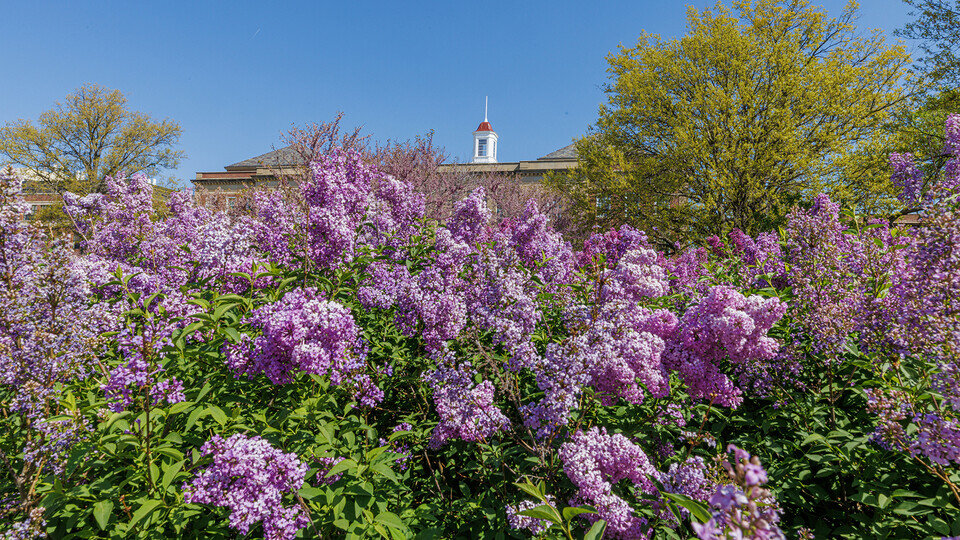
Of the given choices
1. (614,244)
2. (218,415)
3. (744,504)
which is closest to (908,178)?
(614,244)

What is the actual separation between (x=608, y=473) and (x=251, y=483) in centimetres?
185

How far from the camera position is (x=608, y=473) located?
95.5 inches

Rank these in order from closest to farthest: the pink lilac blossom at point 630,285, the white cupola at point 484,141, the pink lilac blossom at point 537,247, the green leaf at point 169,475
Answer: the green leaf at point 169,475
the pink lilac blossom at point 630,285
the pink lilac blossom at point 537,247
the white cupola at point 484,141

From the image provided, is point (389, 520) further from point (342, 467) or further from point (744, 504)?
point (744, 504)

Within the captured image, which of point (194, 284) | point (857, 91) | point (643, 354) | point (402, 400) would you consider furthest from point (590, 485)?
point (857, 91)

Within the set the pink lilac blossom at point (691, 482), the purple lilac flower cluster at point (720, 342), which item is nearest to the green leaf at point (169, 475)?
the pink lilac blossom at point (691, 482)

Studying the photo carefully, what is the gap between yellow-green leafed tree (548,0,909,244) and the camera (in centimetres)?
1944

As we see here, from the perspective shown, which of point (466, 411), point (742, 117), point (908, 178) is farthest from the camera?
point (742, 117)

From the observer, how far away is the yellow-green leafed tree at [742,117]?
1944 centimetres

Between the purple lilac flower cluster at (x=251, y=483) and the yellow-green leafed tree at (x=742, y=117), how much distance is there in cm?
1915

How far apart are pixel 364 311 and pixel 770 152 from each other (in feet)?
68.3

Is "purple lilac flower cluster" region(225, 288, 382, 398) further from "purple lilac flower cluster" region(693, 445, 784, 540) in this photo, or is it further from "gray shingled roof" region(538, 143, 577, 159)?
"gray shingled roof" region(538, 143, 577, 159)

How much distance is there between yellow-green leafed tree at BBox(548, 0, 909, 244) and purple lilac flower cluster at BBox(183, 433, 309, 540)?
1915 centimetres

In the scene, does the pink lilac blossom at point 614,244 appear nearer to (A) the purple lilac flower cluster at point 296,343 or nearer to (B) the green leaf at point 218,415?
(A) the purple lilac flower cluster at point 296,343
